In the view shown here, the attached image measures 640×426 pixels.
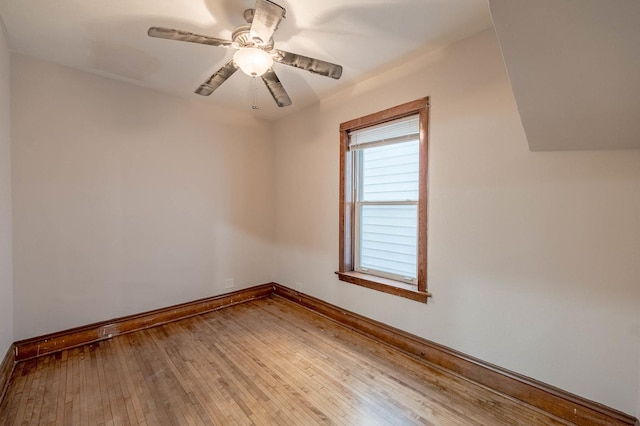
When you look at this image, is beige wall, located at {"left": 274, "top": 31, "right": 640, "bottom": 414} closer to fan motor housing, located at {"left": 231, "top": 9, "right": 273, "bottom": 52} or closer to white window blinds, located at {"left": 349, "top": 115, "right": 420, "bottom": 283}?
white window blinds, located at {"left": 349, "top": 115, "right": 420, "bottom": 283}

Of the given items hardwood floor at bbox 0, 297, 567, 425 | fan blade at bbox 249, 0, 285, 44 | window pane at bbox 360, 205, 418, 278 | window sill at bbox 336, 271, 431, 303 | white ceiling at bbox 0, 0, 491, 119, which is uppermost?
white ceiling at bbox 0, 0, 491, 119

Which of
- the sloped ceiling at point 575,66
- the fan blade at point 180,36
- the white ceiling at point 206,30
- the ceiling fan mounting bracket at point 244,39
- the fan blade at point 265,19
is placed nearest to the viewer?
the sloped ceiling at point 575,66

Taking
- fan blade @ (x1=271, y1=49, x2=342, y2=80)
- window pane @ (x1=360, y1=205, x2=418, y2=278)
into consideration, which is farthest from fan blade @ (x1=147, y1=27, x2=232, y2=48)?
window pane @ (x1=360, y1=205, x2=418, y2=278)

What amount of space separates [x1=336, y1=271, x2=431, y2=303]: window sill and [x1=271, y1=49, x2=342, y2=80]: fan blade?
1.88 metres

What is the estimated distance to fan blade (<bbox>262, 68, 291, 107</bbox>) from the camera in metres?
2.04

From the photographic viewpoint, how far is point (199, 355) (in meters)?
2.43

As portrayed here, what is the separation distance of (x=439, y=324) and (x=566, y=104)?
68.6 inches

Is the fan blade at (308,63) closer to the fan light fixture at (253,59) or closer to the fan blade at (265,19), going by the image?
the fan light fixture at (253,59)

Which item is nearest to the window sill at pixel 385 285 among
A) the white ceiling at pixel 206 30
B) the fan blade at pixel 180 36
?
the white ceiling at pixel 206 30

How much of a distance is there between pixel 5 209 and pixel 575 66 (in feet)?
12.1

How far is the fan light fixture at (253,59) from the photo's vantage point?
174 cm

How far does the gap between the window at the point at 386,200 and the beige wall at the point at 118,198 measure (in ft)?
5.01

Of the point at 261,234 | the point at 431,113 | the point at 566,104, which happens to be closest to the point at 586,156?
the point at 566,104

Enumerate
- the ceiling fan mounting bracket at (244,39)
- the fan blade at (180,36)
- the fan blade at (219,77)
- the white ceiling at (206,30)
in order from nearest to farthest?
the fan blade at (180,36), the ceiling fan mounting bracket at (244,39), the white ceiling at (206,30), the fan blade at (219,77)
